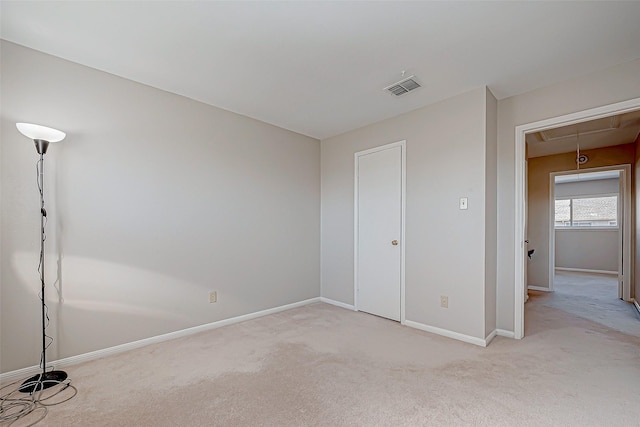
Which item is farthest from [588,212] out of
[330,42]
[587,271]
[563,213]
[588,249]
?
[330,42]

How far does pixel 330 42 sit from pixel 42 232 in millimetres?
2620

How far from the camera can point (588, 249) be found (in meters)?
7.54

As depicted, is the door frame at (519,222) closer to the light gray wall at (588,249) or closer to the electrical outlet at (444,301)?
the electrical outlet at (444,301)

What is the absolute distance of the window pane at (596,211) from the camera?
24.7ft

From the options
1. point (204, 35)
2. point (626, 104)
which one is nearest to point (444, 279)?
point (626, 104)

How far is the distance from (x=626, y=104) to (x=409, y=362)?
2.86 meters

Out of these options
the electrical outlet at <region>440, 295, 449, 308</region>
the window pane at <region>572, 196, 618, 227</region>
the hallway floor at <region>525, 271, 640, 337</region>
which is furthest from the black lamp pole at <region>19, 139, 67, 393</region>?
the window pane at <region>572, 196, 618, 227</region>

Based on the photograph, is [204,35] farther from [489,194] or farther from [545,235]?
[545,235]

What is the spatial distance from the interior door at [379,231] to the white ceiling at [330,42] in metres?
1.01

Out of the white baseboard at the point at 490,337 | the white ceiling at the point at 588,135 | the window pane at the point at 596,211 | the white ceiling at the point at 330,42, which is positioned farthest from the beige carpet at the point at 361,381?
the window pane at the point at 596,211

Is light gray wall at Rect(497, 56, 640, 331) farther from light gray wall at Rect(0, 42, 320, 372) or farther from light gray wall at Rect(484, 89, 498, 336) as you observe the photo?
light gray wall at Rect(0, 42, 320, 372)

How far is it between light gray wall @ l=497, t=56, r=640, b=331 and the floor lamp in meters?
3.97

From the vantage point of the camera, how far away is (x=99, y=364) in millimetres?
2430

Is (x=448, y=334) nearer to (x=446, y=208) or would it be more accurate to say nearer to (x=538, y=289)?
(x=446, y=208)
